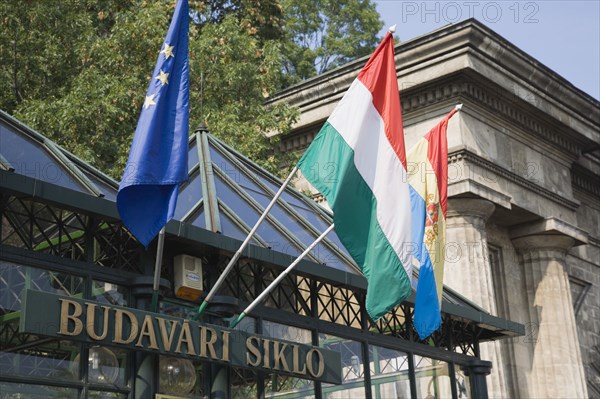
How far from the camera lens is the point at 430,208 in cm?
1547

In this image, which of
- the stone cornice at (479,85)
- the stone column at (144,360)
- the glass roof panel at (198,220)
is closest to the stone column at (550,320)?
the stone cornice at (479,85)

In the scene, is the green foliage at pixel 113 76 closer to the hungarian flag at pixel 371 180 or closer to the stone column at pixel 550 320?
the stone column at pixel 550 320

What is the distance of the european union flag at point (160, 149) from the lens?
1082 cm

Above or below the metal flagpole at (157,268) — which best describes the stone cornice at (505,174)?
above

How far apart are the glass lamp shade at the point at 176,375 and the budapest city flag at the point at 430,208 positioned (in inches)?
130

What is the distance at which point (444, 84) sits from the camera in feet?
91.7

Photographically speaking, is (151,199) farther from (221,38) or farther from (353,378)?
(221,38)

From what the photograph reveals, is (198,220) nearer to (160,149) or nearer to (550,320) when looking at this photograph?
(160,149)

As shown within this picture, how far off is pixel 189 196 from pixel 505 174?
55.2ft

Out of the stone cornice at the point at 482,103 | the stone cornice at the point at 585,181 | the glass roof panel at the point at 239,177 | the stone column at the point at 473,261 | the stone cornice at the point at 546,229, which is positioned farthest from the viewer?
the stone cornice at the point at 585,181

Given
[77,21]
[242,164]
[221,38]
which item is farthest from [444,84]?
[242,164]

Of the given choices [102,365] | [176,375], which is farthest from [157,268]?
[176,375]

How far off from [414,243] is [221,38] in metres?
14.2

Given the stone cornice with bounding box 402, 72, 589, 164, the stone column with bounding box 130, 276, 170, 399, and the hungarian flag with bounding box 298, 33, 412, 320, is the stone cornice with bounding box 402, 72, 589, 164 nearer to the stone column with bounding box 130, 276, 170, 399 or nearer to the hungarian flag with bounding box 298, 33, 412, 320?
the hungarian flag with bounding box 298, 33, 412, 320
